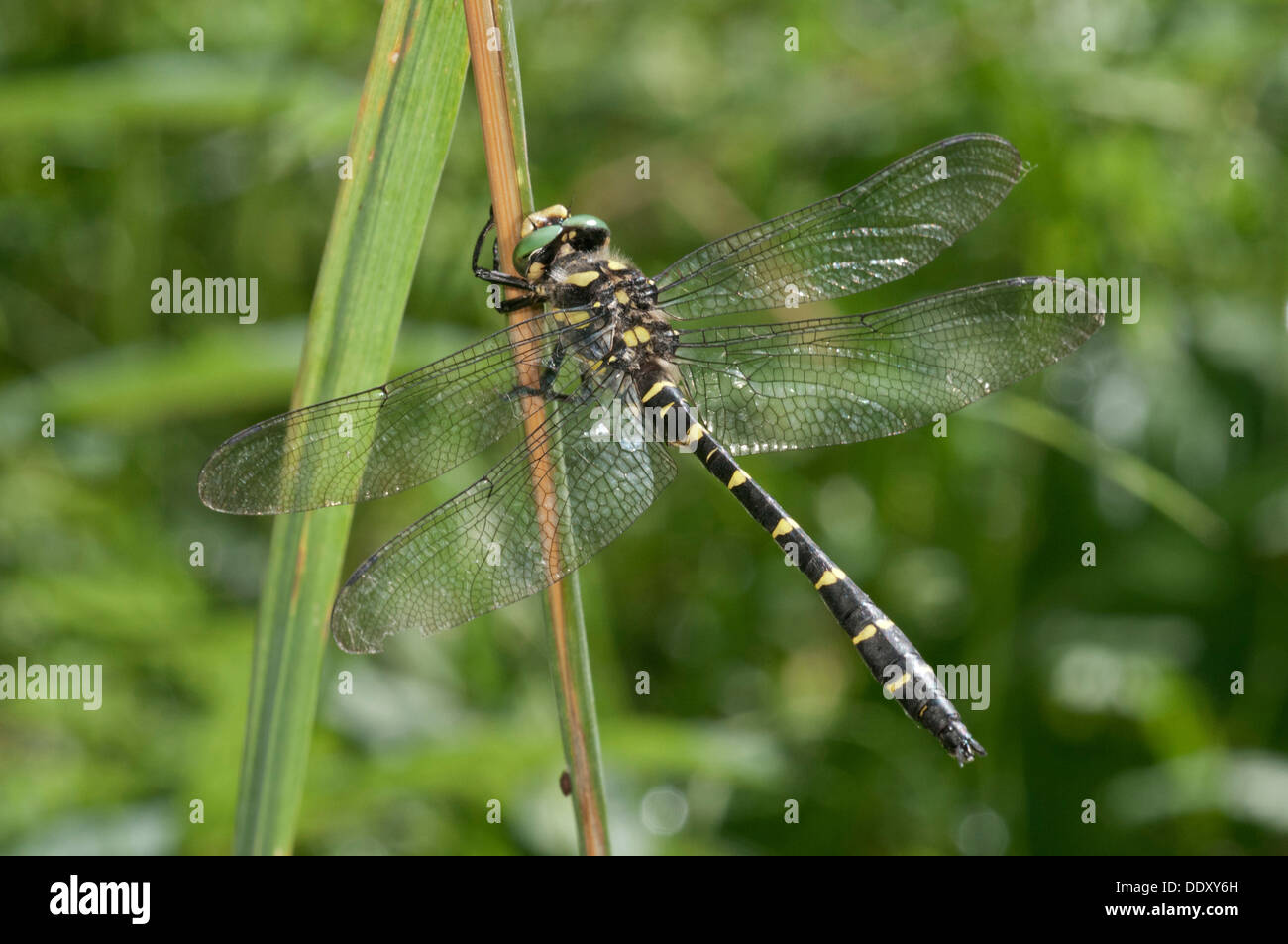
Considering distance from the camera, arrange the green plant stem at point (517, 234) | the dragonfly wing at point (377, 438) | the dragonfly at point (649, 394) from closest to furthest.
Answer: the green plant stem at point (517, 234)
the dragonfly wing at point (377, 438)
the dragonfly at point (649, 394)

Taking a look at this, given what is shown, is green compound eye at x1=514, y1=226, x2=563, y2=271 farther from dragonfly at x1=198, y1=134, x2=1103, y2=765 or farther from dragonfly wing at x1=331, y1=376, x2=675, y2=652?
dragonfly wing at x1=331, y1=376, x2=675, y2=652

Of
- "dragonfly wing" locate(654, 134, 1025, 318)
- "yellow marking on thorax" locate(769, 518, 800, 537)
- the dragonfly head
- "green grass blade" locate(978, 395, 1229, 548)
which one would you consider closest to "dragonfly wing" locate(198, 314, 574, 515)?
the dragonfly head

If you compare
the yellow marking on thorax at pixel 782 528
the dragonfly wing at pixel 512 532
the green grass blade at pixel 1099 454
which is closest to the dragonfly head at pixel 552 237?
the dragonfly wing at pixel 512 532

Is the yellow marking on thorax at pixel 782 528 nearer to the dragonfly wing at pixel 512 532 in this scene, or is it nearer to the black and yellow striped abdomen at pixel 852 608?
the black and yellow striped abdomen at pixel 852 608

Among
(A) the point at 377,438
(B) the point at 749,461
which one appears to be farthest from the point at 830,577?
(A) the point at 377,438

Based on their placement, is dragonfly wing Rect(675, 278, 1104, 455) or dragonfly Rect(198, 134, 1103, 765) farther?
dragonfly wing Rect(675, 278, 1104, 455)

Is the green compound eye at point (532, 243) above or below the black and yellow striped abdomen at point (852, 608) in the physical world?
above
